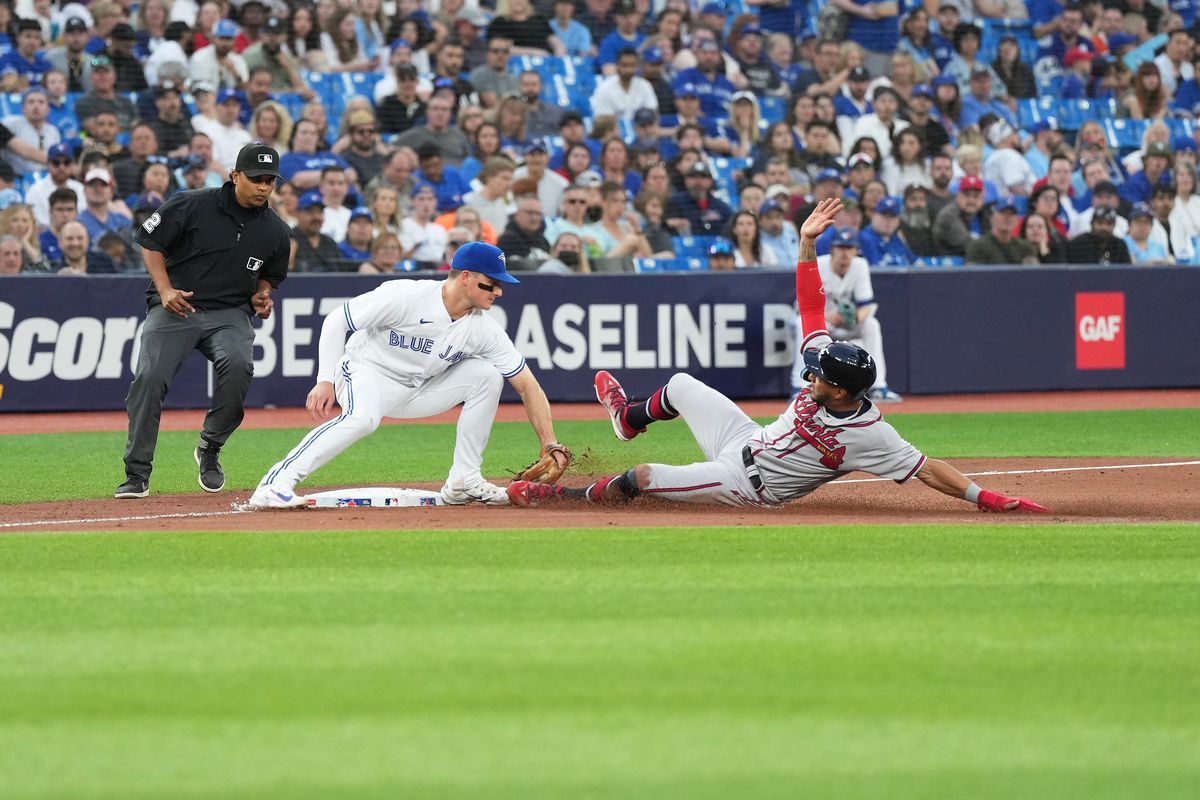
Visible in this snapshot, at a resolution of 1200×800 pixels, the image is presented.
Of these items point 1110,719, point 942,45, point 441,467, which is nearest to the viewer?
point 1110,719

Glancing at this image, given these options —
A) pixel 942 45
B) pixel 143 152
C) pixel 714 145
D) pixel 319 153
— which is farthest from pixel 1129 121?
pixel 143 152

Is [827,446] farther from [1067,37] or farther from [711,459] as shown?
[1067,37]

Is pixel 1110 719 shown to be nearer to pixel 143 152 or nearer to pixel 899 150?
pixel 143 152

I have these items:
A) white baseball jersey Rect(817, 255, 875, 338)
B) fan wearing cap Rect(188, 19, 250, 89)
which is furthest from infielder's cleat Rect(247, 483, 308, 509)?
fan wearing cap Rect(188, 19, 250, 89)

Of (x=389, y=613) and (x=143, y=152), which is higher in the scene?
(x=143, y=152)

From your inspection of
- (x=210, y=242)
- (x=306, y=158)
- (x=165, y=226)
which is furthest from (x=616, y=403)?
(x=306, y=158)

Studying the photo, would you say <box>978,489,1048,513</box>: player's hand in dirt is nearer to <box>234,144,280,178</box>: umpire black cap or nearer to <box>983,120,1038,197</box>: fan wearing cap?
<box>234,144,280,178</box>: umpire black cap

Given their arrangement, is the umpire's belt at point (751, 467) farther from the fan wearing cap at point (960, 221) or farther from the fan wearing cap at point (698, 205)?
the fan wearing cap at point (960, 221)
